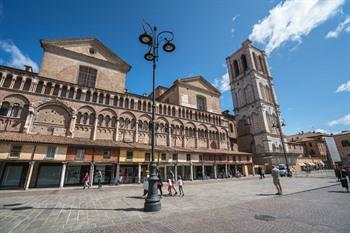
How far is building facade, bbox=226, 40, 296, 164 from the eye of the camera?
126 ft

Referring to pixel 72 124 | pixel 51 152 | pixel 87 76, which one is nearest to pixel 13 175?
pixel 51 152

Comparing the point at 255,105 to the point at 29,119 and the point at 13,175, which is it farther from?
the point at 13,175

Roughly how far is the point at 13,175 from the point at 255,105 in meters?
45.8

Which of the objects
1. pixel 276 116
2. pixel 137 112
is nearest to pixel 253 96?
pixel 276 116

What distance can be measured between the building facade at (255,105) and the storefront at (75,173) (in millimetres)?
35942

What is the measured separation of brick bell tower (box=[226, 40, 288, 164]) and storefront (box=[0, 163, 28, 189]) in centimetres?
4141

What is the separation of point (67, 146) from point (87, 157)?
2.32 m

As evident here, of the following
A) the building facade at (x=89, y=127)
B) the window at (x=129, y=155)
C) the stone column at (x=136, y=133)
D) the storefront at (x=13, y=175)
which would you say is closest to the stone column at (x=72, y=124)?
the building facade at (x=89, y=127)

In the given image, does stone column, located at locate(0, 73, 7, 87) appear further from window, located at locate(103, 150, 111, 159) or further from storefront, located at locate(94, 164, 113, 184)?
storefront, located at locate(94, 164, 113, 184)

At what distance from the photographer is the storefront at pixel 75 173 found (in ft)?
60.2

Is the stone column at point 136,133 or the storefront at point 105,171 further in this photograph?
the stone column at point 136,133

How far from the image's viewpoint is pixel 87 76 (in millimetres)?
24719

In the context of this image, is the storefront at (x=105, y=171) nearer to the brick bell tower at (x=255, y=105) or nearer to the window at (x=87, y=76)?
the window at (x=87, y=76)

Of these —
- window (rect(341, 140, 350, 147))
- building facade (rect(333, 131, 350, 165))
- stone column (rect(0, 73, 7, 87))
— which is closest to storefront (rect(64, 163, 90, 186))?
stone column (rect(0, 73, 7, 87))
